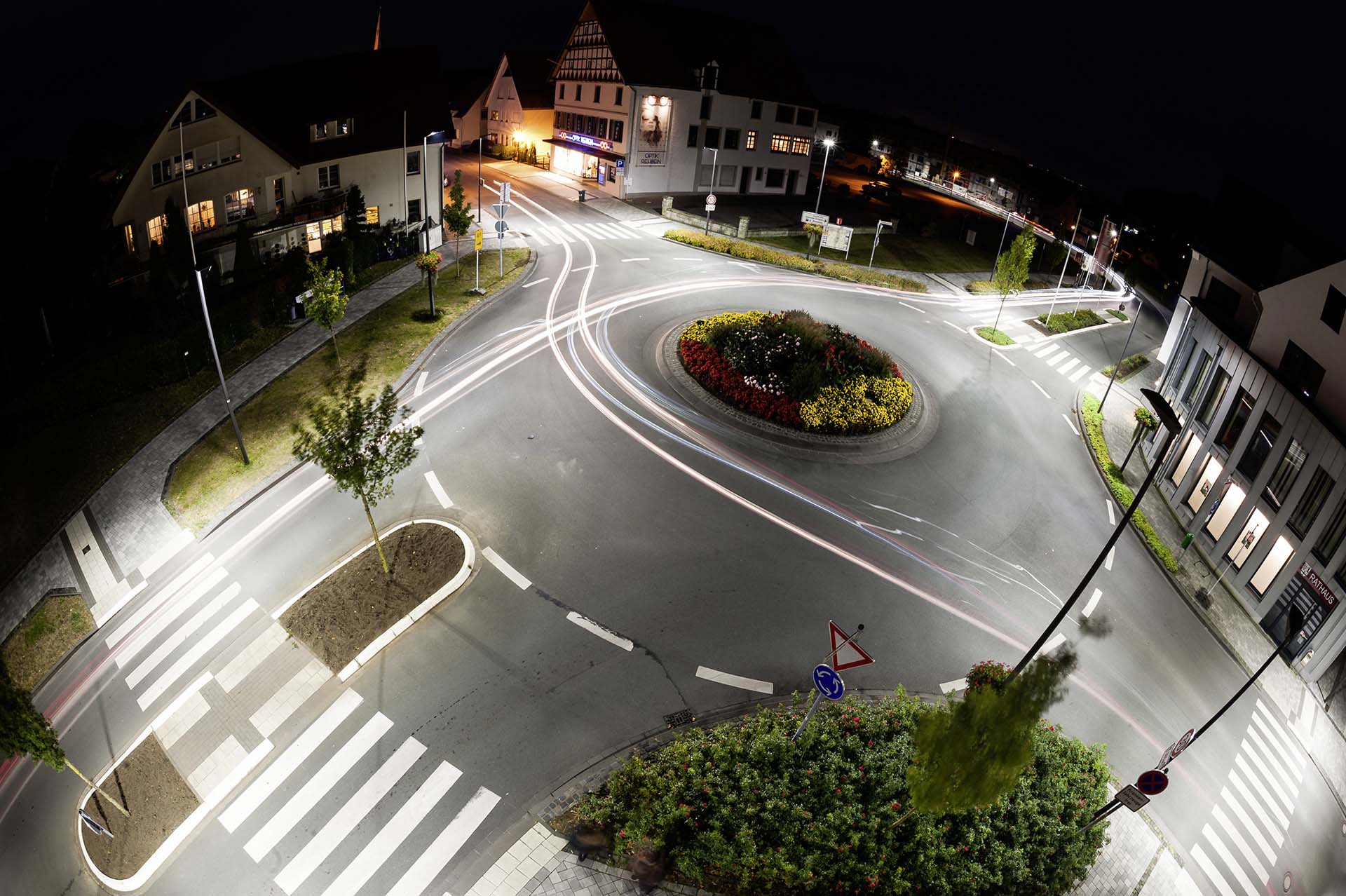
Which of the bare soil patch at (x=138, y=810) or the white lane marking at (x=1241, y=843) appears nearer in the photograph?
the bare soil patch at (x=138, y=810)

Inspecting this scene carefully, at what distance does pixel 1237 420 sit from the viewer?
73.4 feet

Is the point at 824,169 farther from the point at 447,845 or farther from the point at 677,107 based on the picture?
the point at 447,845

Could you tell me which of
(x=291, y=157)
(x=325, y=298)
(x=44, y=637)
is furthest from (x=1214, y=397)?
(x=291, y=157)

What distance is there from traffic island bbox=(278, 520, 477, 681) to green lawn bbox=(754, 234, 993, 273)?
36.4 metres

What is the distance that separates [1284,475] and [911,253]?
1371 inches

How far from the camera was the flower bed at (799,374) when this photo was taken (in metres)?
24.8

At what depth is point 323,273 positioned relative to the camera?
25.8 metres

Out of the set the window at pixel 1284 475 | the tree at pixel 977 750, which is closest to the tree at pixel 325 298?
the tree at pixel 977 750

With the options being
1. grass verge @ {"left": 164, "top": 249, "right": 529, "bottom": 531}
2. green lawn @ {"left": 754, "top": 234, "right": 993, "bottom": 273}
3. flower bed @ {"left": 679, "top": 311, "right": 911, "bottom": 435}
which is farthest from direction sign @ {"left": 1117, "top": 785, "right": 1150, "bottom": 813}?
green lawn @ {"left": 754, "top": 234, "right": 993, "bottom": 273}

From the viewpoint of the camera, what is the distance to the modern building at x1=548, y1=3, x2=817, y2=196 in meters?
55.8

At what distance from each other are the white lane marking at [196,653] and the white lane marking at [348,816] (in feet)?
17.8

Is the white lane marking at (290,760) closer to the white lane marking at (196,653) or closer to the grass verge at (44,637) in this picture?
the white lane marking at (196,653)

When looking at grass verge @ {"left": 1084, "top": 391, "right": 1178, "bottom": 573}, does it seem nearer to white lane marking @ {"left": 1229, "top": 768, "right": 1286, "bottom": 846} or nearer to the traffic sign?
white lane marking @ {"left": 1229, "top": 768, "right": 1286, "bottom": 846}

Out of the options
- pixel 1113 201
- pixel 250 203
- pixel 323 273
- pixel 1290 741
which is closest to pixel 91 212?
pixel 250 203
